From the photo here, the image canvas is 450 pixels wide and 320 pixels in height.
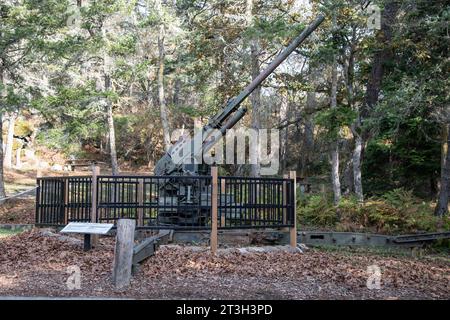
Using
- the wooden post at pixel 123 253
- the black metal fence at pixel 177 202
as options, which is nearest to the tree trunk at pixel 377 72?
the black metal fence at pixel 177 202

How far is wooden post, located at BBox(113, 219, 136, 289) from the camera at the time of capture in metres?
6.56

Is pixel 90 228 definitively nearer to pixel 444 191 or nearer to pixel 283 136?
pixel 444 191

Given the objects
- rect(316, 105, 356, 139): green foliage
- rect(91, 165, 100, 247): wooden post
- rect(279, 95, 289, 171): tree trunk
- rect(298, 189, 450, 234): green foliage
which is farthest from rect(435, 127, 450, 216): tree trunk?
rect(279, 95, 289, 171): tree trunk

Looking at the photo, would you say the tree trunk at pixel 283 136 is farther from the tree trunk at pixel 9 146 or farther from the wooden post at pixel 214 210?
the wooden post at pixel 214 210

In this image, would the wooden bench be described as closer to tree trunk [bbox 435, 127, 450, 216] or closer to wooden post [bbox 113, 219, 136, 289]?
wooden post [bbox 113, 219, 136, 289]

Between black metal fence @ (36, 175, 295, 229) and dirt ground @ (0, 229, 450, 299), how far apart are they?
0.75 metres

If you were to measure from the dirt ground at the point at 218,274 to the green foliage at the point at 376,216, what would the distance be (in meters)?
3.50

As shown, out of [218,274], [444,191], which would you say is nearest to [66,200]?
[218,274]

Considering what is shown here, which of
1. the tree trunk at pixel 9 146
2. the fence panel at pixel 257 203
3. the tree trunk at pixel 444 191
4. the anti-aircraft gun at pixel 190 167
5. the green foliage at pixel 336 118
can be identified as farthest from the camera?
the tree trunk at pixel 9 146

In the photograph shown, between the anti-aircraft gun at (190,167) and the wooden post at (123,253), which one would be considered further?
the anti-aircraft gun at (190,167)

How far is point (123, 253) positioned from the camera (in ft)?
22.0

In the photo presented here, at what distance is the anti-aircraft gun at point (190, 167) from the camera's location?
10477mm

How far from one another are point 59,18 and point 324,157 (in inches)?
657
